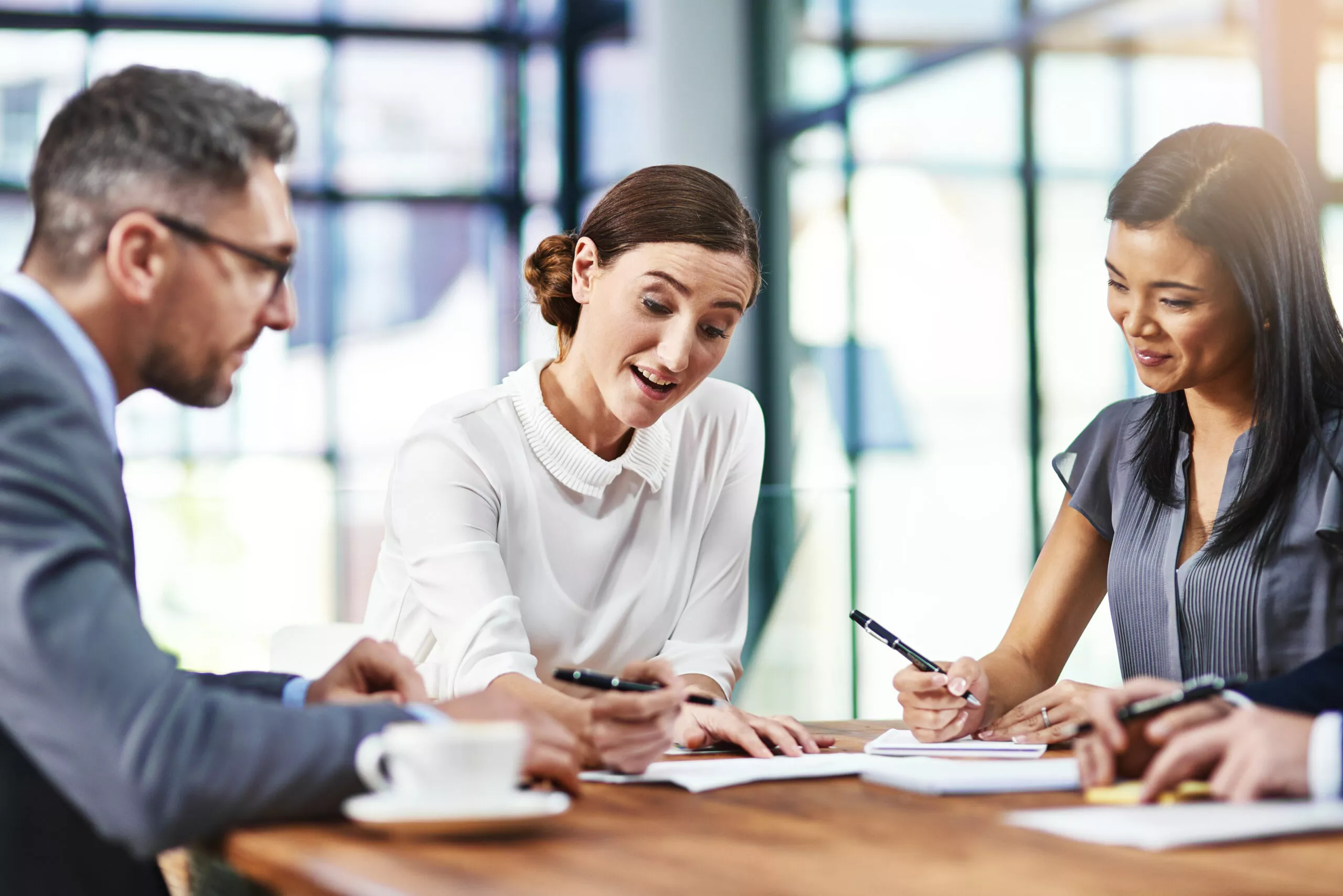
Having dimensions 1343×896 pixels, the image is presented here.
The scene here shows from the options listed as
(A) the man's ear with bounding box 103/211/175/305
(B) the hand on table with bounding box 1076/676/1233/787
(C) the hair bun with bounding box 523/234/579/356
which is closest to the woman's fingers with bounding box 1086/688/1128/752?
(B) the hand on table with bounding box 1076/676/1233/787

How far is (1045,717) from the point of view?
188 cm

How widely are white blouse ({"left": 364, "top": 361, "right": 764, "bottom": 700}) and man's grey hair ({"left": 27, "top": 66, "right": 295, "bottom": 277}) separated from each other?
0.75 metres

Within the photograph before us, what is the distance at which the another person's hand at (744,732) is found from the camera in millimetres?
1801

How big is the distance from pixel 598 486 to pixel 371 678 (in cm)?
76

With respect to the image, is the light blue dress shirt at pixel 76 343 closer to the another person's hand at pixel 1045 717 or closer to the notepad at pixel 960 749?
the notepad at pixel 960 749

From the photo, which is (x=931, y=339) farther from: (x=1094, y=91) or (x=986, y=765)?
(x=986, y=765)

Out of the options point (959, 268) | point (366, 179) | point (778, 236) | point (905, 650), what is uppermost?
point (366, 179)

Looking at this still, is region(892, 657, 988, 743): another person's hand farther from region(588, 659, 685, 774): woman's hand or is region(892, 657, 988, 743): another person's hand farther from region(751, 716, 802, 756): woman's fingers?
region(588, 659, 685, 774): woman's hand

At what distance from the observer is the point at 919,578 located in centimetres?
629

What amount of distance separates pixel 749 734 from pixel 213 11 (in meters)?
7.73

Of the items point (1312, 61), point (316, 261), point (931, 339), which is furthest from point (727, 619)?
point (316, 261)

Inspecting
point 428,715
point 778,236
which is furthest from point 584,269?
point 778,236

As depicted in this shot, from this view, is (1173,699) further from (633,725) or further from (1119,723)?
(633,725)

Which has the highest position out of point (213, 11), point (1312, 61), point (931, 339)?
point (213, 11)
